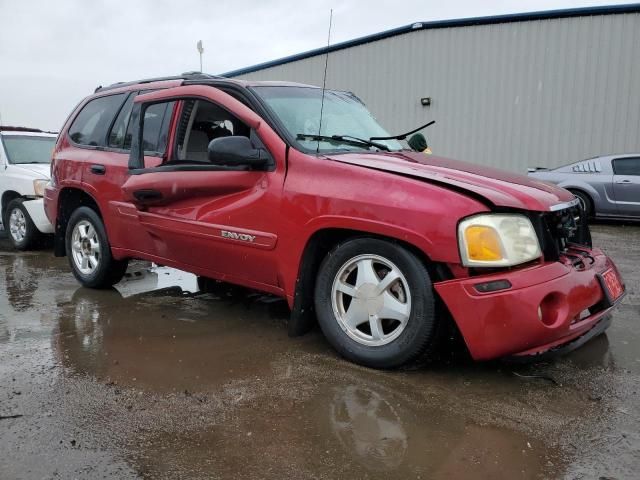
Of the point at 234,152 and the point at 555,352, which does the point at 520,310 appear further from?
the point at 234,152

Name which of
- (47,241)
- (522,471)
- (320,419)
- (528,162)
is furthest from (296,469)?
(528,162)

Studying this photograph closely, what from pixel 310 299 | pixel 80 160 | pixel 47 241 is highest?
pixel 80 160

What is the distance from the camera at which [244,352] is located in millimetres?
3396

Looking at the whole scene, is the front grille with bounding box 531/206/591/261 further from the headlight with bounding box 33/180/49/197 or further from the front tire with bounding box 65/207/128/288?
the headlight with bounding box 33/180/49/197

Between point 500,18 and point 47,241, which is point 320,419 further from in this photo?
point 500,18

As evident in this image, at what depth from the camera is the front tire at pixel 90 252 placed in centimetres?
479

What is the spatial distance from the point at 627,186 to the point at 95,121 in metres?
8.80

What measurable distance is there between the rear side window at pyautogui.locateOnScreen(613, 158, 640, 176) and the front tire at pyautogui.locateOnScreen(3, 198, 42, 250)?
9.39m

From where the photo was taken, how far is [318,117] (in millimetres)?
3848

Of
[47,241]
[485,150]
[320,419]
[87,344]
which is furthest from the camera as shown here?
[485,150]

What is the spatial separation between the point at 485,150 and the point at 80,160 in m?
11.4

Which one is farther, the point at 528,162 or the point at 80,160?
the point at 528,162

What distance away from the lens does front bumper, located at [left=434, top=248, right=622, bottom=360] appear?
2.64 meters

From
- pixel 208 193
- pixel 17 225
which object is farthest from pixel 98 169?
pixel 17 225
